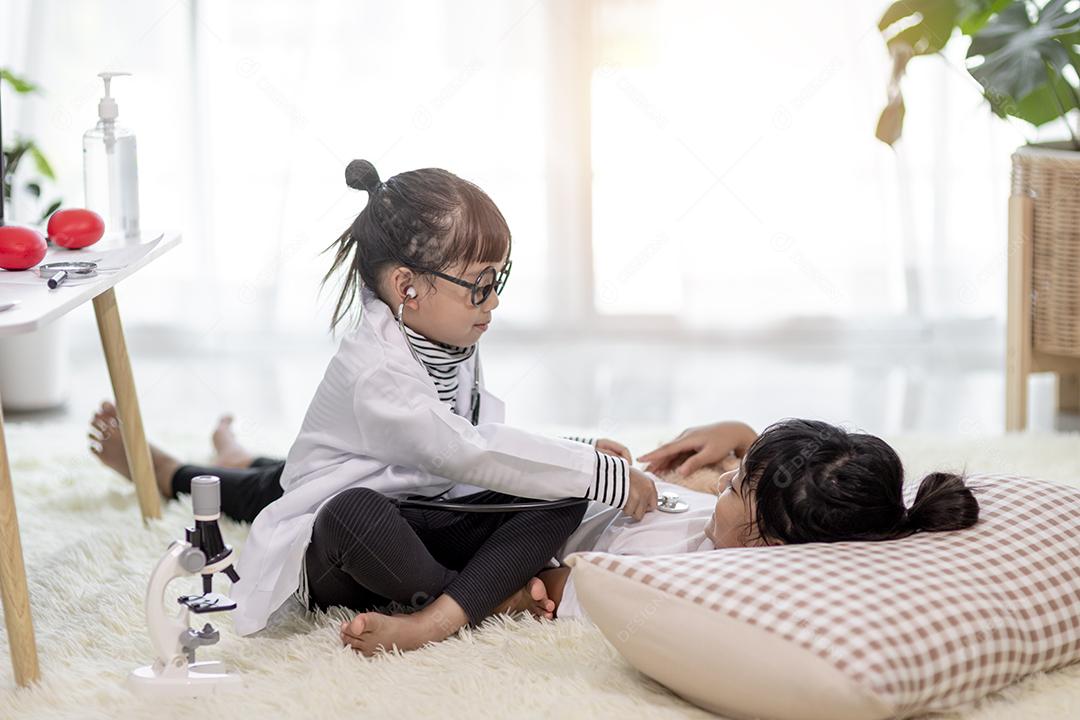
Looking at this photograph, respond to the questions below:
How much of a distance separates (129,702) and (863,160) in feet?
7.02

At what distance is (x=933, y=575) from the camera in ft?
3.88

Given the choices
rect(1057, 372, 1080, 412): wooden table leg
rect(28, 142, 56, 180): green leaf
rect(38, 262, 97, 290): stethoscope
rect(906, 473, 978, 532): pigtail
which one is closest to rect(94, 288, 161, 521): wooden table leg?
rect(38, 262, 97, 290): stethoscope

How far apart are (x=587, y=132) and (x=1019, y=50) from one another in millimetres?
1097

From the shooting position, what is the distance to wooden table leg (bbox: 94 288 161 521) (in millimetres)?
1704

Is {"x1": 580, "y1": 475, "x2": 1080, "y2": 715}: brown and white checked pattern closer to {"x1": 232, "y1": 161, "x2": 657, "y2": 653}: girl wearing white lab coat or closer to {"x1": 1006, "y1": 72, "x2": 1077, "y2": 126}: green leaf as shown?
{"x1": 232, "y1": 161, "x2": 657, "y2": 653}: girl wearing white lab coat

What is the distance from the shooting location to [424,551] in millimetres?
1379

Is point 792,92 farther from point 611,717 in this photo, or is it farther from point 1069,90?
point 611,717

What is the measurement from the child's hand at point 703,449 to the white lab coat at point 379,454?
25 cm

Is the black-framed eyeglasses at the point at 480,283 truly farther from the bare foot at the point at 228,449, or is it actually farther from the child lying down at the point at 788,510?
the bare foot at the point at 228,449

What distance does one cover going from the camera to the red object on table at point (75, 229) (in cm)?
155

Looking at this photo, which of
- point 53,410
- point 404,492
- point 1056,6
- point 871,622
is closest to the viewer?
point 871,622

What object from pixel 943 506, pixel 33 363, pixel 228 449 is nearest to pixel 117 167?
pixel 228 449

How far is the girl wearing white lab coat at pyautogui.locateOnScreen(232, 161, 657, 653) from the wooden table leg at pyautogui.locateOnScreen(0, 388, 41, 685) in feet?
0.71

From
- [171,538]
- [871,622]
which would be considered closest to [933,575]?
[871,622]
